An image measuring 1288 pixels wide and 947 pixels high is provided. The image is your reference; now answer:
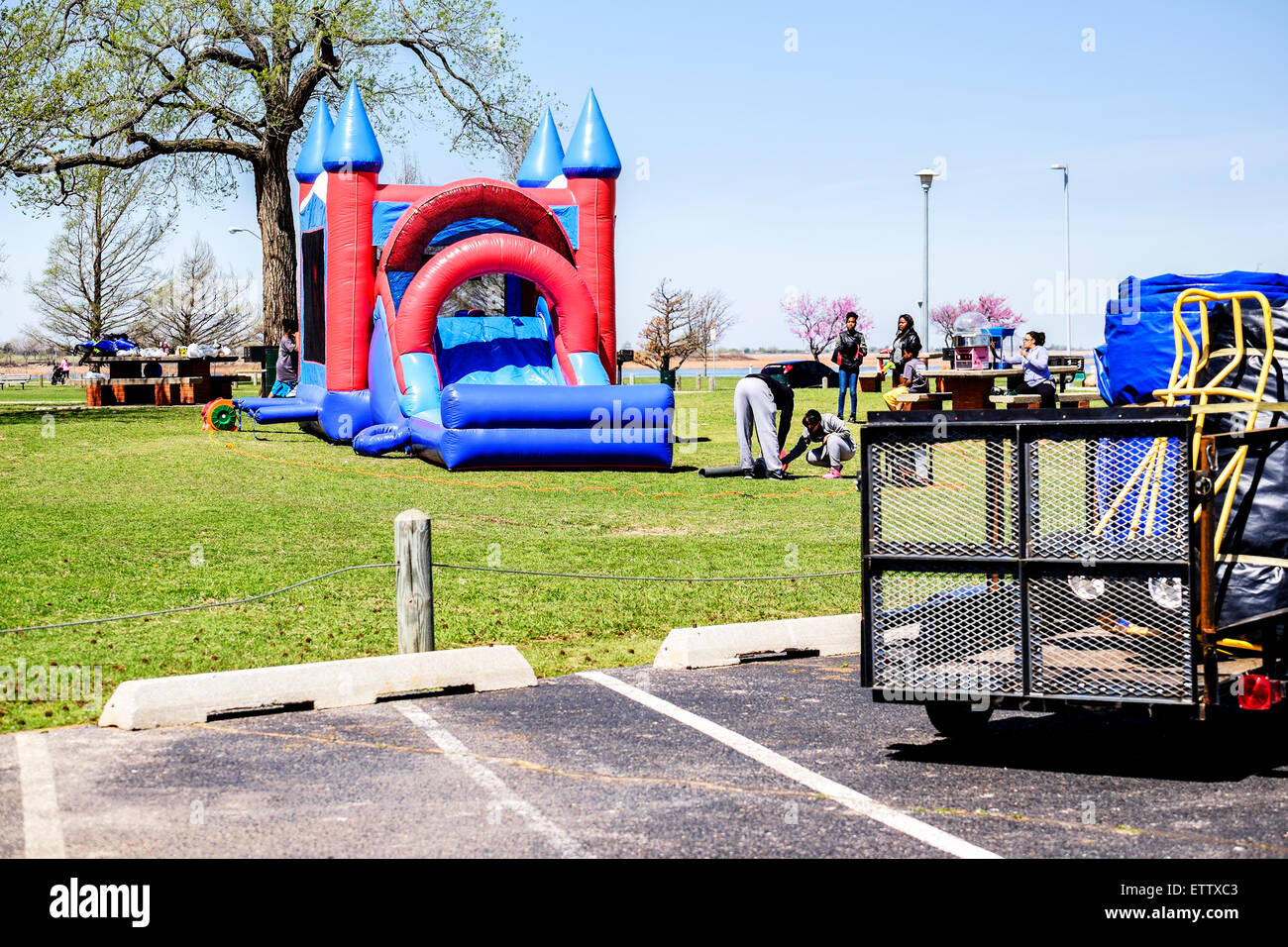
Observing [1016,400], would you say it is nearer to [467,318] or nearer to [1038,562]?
[467,318]

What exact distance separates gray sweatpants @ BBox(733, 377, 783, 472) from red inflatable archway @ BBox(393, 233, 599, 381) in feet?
13.8

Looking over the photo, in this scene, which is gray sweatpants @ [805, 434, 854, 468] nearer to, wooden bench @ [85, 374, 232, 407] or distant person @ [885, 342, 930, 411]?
distant person @ [885, 342, 930, 411]

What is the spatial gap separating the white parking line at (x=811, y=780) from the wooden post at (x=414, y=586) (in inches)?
42.4

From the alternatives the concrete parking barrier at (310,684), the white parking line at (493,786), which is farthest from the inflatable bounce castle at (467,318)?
the white parking line at (493,786)

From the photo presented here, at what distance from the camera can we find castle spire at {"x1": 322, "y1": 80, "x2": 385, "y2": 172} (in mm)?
21688

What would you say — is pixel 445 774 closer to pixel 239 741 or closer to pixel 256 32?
pixel 239 741

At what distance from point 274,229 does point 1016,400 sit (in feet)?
66.6

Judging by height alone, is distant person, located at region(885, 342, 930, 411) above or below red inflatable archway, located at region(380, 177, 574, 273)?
below

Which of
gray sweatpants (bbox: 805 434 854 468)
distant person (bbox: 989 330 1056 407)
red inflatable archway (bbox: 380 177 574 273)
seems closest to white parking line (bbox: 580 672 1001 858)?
gray sweatpants (bbox: 805 434 854 468)

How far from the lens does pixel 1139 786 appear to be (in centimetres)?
595

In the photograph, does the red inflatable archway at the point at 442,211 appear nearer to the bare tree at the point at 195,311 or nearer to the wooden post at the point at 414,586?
the wooden post at the point at 414,586

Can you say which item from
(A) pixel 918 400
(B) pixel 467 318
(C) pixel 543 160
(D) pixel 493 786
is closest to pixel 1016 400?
(A) pixel 918 400
